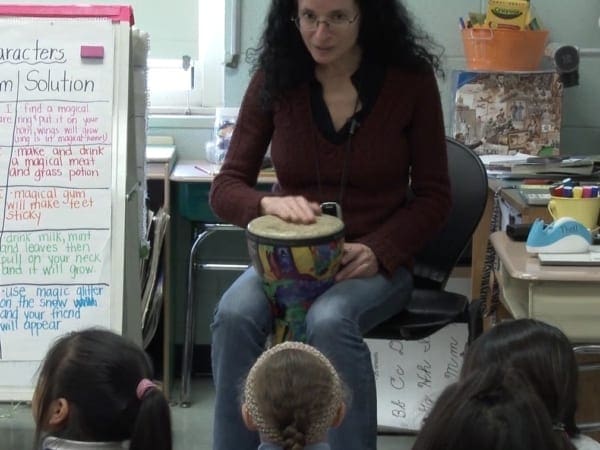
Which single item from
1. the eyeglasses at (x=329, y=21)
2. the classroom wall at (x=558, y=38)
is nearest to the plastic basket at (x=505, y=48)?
the classroom wall at (x=558, y=38)

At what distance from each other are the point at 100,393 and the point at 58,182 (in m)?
1.00

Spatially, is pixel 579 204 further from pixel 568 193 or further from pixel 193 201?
pixel 193 201

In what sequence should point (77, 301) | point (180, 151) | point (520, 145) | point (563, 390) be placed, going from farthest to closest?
point (180, 151)
point (520, 145)
point (77, 301)
point (563, 390)

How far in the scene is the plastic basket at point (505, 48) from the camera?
10.1 feet

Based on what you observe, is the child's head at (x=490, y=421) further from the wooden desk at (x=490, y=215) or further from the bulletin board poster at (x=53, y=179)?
the bulletin board poster at (x=53, y=179)

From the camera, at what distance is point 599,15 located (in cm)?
328

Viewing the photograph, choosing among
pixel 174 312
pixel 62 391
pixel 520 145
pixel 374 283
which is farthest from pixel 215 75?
pixel 62 391

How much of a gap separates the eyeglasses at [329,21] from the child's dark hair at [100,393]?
887 mm

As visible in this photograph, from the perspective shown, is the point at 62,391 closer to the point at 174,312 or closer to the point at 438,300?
the point at 438,300

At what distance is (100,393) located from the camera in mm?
1485

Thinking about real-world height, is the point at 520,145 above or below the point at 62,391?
above

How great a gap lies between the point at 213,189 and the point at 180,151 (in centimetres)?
124

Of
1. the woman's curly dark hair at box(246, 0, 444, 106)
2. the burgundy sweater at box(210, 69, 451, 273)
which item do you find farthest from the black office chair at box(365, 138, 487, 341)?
the woman's curly dark hair at box(246, 0, 444, 106)

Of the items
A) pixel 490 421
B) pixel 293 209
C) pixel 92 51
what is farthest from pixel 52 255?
pixel 490 421
